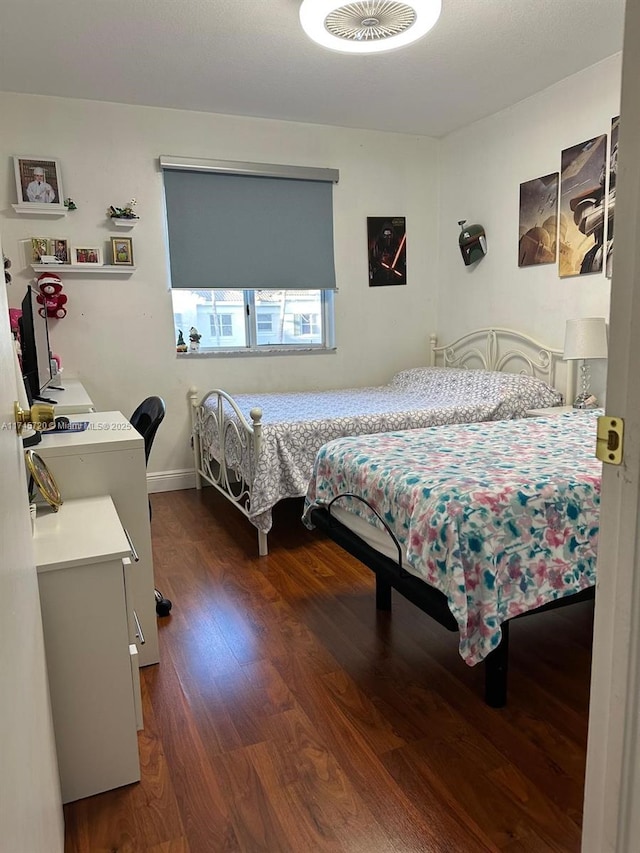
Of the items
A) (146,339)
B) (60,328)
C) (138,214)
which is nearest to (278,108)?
(138,214)

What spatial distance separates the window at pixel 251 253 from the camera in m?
4.20

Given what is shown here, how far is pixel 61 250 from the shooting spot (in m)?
3.90


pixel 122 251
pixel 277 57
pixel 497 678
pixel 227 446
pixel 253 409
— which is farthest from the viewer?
pixel 122 251

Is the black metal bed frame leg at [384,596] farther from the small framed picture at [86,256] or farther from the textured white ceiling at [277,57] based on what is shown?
the small framed picture at [86,256]

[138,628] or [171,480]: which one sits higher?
[138,628]

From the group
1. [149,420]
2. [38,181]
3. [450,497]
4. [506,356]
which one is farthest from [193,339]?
[450,497]

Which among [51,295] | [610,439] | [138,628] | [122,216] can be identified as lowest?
[138,628]

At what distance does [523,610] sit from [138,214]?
3629 millimetres

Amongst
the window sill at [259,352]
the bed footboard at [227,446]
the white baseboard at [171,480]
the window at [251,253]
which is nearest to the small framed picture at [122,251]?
the window at [251,253]

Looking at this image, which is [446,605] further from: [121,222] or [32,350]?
[121,222]

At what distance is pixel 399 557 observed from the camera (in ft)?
6.20

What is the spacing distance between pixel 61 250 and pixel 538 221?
10.5 ft

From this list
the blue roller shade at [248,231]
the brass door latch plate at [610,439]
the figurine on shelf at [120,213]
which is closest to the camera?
the brass door latch plate at [610,439]

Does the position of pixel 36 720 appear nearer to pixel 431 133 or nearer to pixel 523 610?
pixel 523 610
